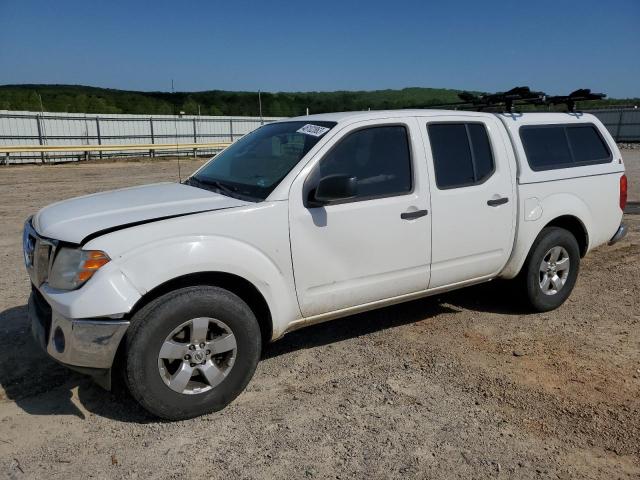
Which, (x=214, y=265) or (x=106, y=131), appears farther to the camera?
(x=106, y=131)

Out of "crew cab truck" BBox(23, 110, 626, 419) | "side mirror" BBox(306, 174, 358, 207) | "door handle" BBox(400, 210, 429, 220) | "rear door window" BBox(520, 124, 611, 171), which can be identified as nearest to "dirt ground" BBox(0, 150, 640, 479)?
"crew cab truck" BBox(23, 110, 626, 419)

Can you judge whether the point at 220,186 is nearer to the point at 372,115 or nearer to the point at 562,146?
the point at 372,115

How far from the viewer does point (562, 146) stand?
199 inches

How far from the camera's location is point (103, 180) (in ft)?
53.0

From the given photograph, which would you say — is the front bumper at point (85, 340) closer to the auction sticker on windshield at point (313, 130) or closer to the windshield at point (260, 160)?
the windshield at point (260, 160)

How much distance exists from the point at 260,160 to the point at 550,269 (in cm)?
291

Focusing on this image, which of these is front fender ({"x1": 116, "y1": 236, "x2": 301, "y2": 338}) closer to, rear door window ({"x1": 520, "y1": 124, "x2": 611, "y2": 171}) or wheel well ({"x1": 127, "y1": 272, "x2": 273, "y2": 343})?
wheel well ({"x1": 127, "y1": 272, "x2": 273, "y2": 343})

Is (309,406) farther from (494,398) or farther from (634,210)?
(634,210)

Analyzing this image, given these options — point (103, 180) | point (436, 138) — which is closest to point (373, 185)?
point (436, 138)

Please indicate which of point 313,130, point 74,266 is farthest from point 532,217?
point 74,266

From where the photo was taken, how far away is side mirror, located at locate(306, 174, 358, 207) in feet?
11.1

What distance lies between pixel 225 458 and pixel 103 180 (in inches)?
587

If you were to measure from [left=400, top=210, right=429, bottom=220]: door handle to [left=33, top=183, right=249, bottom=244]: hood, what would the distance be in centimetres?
117

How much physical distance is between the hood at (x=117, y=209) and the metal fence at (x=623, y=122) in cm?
3754
